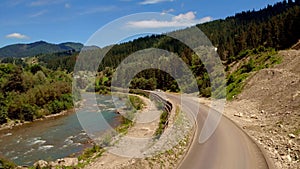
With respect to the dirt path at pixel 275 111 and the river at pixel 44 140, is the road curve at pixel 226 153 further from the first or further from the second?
the river at pixel 44 140

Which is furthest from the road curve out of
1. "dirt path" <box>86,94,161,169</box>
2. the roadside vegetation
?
the roadside vegetation

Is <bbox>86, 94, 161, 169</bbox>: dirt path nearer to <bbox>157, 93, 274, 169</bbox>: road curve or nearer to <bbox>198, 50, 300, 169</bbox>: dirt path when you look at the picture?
<bbox>157, 93, 274, 169</bbox>: road curve

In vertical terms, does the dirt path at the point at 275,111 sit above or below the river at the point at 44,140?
above

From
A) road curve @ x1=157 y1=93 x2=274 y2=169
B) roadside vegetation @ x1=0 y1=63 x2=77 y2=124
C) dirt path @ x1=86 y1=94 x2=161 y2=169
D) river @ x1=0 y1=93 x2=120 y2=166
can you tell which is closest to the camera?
road curve @ x1=157 y1=93 x2=274 y2=169

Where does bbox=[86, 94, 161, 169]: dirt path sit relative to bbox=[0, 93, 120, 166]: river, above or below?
above

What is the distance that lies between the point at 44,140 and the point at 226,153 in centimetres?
3217

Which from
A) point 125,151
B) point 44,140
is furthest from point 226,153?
point 44,140

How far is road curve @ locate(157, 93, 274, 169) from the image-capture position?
14.7 meters

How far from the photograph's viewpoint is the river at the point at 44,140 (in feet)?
111

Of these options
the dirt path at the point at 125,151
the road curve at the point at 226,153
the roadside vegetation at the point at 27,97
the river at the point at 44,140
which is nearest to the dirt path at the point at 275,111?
the road curve at the point at 226,153

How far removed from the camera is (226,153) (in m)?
16.4

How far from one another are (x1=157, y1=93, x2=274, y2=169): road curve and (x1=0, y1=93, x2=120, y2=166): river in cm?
1952

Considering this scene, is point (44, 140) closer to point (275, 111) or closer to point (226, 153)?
point (275, 111)

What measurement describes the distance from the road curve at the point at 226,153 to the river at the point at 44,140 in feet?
64.0
